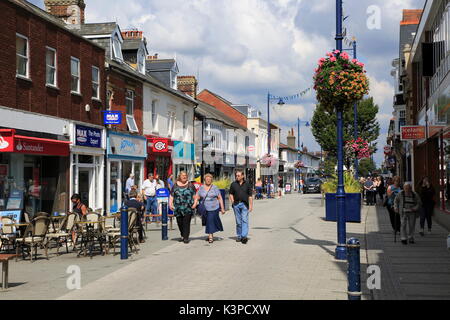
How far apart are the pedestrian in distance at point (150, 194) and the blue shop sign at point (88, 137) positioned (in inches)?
101

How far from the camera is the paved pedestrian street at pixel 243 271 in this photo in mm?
7906

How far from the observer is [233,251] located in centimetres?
1236

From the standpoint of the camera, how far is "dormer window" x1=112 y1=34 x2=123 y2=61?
25.3 metres

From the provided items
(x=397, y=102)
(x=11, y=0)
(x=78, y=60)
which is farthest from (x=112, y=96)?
(x=397, y=102)

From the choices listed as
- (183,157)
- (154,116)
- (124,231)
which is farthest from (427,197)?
(183,157)

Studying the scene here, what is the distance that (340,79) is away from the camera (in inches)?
433

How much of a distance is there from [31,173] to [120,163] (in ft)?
23.9

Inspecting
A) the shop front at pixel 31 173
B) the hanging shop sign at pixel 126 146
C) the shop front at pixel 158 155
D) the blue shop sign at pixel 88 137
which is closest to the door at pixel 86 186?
the blue shop sign at pixel 88 137

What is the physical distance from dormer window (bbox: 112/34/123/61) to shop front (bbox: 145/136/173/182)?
4336mm

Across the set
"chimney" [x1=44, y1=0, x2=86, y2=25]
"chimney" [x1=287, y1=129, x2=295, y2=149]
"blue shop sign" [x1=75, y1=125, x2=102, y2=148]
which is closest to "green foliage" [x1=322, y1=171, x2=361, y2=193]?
"blue shop sign" [x1=75, y1=125, x2=102, y2=148]

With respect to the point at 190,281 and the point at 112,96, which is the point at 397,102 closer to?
the point at 112,96

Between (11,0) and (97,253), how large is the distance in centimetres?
830

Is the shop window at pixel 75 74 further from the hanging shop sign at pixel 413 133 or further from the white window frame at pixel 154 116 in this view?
the hanging shop sign at pixel 413 133
